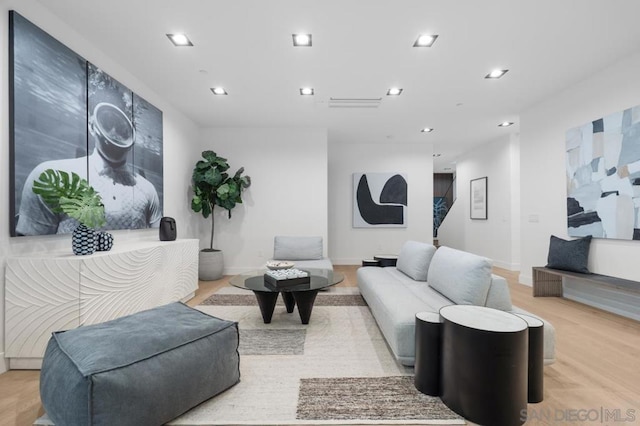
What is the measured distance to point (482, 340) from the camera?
1.45 metres

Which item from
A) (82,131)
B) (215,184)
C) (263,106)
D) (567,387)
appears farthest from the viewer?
(215,184)

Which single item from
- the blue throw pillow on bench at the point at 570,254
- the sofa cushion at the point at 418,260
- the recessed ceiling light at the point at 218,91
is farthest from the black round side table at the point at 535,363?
the recessed ceiling light at the point at 218,91

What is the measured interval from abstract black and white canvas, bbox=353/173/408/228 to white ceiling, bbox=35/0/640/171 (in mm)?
2163

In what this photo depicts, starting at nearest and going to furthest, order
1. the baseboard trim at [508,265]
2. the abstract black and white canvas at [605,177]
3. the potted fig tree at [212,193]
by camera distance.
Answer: the abstract black and white canvas at [605,177] < the potted fig tree at [212,193] < the baseboard trim at [508,265]

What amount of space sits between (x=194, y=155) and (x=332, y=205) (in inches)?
118

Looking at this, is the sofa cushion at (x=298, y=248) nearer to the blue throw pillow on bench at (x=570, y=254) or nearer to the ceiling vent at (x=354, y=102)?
the ceiling vent at (x=354, y=102)

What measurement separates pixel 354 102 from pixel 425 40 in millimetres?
1591

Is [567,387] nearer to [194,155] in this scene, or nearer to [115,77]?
[115,77]

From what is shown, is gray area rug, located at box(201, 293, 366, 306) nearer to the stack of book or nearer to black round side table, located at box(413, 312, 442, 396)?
the stack of book

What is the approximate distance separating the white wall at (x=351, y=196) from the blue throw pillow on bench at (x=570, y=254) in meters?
2.83

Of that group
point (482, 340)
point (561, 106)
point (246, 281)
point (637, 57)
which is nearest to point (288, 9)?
point (246, 281)

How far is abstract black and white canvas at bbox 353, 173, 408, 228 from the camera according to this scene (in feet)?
21.7

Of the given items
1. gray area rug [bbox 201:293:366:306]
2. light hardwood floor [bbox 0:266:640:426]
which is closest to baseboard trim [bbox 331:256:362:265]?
gray area rug [bbox 201:293:366:306]

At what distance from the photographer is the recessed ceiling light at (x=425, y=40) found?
8.89 ft
